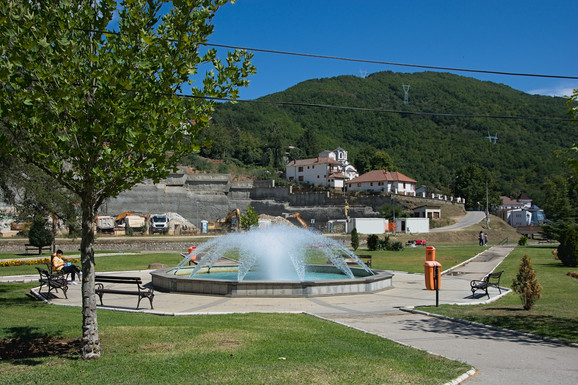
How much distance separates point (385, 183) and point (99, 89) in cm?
9203

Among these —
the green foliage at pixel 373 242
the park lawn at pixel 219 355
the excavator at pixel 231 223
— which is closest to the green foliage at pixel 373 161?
the excavator at pixel 231 223

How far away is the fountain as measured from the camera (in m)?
16.9

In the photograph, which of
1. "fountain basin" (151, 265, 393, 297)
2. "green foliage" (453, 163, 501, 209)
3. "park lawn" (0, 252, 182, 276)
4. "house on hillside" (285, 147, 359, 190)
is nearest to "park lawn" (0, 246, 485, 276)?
"park lawn" (0, 252, 182, 276)

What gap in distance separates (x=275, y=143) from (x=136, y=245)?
4051 inches

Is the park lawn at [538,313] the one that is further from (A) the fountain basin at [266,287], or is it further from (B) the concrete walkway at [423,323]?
(A) the fountain basin at [266,287]

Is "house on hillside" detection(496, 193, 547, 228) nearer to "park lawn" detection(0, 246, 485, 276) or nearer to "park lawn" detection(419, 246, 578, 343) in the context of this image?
"park lawn" detection(0, 246, 485, 276)

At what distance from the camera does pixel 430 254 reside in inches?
787

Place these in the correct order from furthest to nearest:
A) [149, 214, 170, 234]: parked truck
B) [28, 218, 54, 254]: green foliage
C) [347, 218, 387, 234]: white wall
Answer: [149, 214, 170, 234]: parked truck
[347, 218, 387, 234]: white wall
[28, 218, 54, 254]: green foliage

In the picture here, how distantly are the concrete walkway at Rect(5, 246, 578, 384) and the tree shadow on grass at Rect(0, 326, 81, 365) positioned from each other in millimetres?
4104

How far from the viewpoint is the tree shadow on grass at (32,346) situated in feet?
25.8

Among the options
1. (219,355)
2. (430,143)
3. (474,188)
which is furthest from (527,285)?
(430,143)

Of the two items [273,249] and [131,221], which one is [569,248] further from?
[131,221]

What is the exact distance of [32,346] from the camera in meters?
8.49

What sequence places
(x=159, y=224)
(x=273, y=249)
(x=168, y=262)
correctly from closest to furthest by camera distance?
(x=273, y=249)
(x=168, y=262)
(x=159, y=224)
